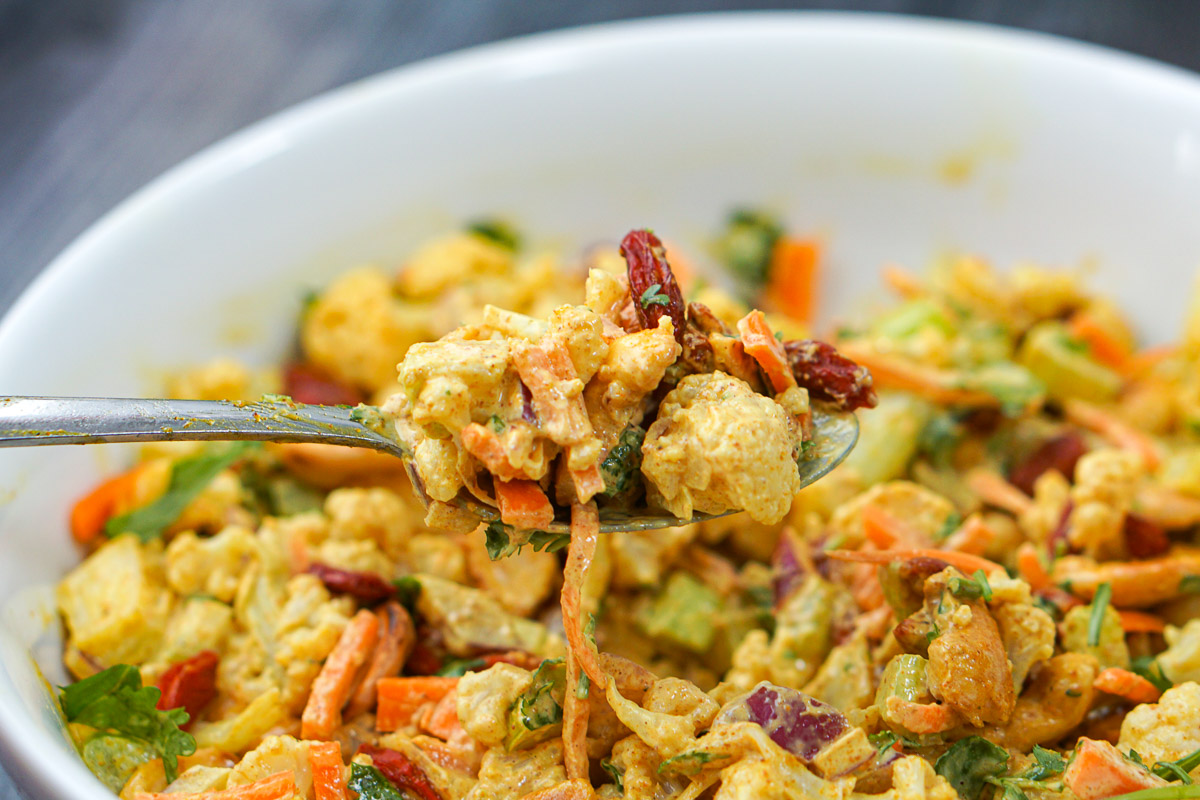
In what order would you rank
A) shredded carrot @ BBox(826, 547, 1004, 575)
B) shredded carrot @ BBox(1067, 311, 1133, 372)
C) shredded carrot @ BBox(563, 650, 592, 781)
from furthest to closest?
shredded carrot @ BBox(1067, 311, 1133, 372)
shredded carrot @ BBox(826, 547, 1004, 575)
shredded carrot @ BBox(563, 650, 592, 781)

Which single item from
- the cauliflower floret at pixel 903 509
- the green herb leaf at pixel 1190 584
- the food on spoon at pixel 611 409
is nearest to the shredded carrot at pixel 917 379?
the cauliflower floret at pixel 903 509

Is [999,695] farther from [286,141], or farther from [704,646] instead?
[286,141]

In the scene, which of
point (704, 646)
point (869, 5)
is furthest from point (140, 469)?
point (869, 5)

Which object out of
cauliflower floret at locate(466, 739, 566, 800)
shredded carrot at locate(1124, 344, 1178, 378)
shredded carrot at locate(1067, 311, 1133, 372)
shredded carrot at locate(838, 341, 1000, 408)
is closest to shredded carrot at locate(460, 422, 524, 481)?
cauliflower floret at locate(466, 739, 566, 800)

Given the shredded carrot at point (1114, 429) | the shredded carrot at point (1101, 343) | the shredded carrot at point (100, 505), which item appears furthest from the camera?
the shredded carrot at point (1101, 343)

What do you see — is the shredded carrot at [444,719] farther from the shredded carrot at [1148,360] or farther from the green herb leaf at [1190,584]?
the shredded carrot at [1148,360]

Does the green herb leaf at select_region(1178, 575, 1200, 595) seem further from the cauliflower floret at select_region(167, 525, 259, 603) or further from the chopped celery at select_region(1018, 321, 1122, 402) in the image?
the cauliflower floret at select_region(167, 525, 259, 603)
